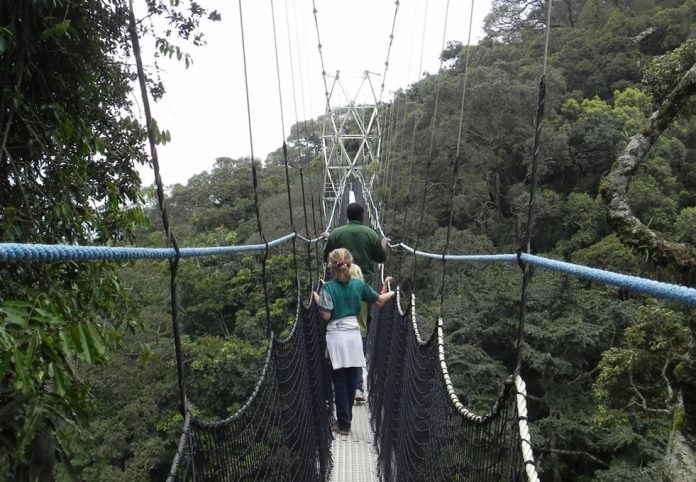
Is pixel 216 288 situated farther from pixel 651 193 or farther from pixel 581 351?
pixel 651 193

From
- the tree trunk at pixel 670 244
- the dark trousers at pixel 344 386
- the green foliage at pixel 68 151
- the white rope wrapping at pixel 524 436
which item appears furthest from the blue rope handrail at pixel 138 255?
the tree trunk at pixel 670 244

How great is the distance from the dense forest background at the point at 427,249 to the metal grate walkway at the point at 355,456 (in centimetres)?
73

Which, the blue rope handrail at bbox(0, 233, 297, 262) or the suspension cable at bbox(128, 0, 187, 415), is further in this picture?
the suspension cable at bbox(128, 0, 187, 415)

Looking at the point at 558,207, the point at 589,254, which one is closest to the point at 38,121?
the point at 589,254

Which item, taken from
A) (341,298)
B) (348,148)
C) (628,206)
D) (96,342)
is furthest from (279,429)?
(348,148)

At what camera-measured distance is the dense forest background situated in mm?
1295

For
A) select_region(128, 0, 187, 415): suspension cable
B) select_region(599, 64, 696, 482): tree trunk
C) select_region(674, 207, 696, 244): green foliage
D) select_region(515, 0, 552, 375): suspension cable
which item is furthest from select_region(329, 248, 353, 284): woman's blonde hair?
select_region(674, 207, 696, 244): green foliage

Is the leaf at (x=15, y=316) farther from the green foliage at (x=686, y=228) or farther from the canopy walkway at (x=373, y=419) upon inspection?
the green foliage at (x=686, y=228)

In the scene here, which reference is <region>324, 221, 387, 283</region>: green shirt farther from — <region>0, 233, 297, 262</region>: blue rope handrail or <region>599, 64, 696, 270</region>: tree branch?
<region>0, 233, 297, 262</region>: blue rope handrail

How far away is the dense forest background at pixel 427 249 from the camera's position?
129cm

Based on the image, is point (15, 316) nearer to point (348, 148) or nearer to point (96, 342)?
point (96, 342)

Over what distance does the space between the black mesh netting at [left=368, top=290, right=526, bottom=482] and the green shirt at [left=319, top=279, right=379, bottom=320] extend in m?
0.19

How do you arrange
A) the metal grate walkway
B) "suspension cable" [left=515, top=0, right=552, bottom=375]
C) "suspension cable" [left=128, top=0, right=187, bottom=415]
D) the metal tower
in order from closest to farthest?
"suspension cable" [left=128, top=0, right=187, bottom=415] < "suspension cable" [left=515, top=0, right=552, bottom=375] < the metal grate walkway < the metal tower

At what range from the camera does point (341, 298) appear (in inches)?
75.2
